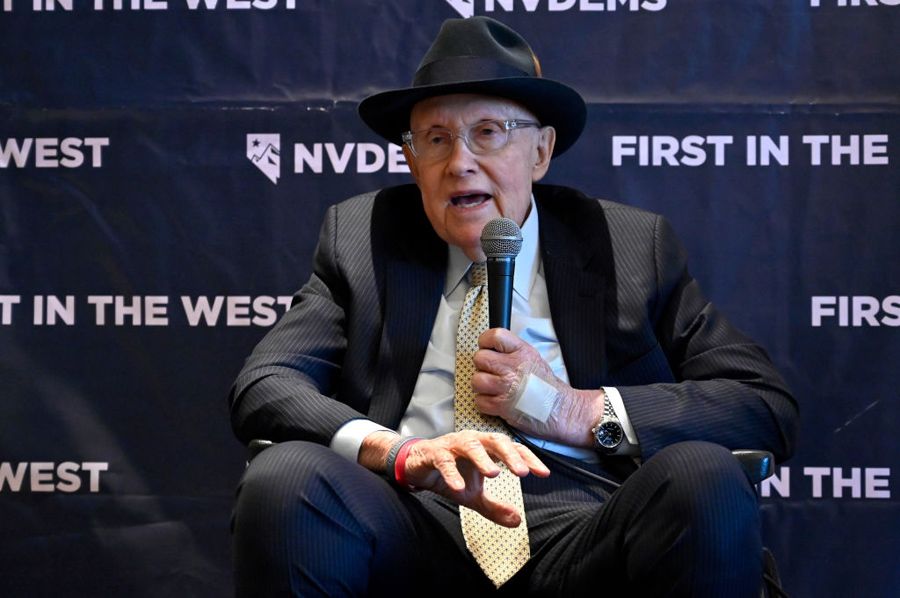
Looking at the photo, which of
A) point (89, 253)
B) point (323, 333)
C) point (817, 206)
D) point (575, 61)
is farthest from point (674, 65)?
point (89, 253)

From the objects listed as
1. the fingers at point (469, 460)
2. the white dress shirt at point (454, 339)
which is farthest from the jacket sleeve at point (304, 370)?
the fingers at point (469, 460)

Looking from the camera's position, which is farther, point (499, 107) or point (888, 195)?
point (888, 195)

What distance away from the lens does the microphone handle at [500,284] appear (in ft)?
5.84

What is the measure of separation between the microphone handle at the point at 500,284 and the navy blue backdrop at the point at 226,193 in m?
1.02

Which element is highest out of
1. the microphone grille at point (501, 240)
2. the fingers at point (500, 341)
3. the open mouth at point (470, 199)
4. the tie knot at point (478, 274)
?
the open mouth at point (470, 199)

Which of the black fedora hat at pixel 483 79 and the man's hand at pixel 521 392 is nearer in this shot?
the man's hand at pixel 521 392

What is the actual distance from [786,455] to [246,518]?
40.6 inches

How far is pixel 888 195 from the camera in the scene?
2.68 m

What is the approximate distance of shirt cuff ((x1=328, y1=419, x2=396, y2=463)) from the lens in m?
1.88

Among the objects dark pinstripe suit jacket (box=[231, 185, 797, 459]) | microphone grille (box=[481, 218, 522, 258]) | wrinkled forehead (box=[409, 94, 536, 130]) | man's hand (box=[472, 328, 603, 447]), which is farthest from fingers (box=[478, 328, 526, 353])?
wrinkled forehead (box=[409, 94, 536, 130])

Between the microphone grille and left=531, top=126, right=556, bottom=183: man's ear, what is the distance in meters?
0.49

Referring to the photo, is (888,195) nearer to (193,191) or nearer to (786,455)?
(786,455)

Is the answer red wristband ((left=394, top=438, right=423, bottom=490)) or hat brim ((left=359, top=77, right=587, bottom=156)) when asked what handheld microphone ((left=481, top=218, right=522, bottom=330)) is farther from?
hat brim ((left=359, top=77, right=587, bottom=156))

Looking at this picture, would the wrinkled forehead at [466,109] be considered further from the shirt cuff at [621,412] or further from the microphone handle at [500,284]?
the shirt cuff at [621,412]
